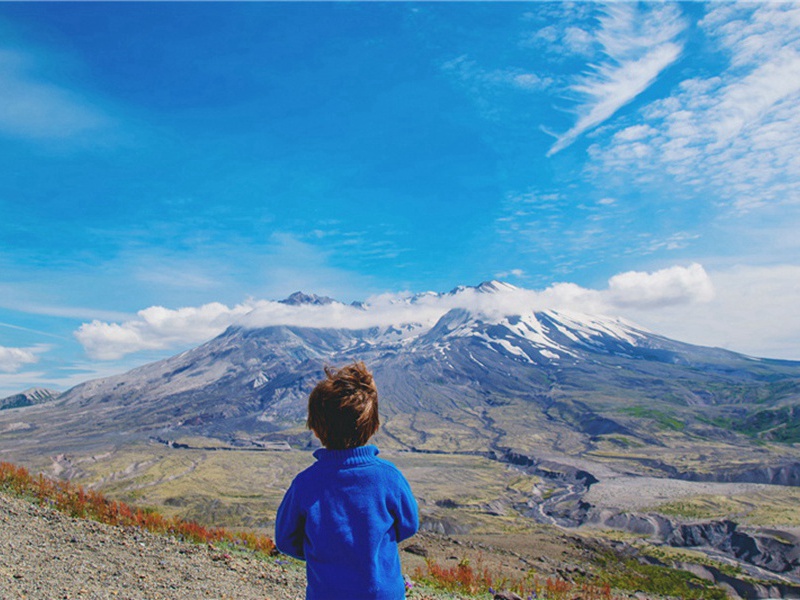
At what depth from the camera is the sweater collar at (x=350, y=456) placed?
116 inches

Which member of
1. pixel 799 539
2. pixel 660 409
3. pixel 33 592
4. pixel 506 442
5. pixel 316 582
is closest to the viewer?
pixel 316 582

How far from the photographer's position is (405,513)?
3.06m

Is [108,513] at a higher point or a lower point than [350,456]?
lower

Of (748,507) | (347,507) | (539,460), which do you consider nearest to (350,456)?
(347,507)

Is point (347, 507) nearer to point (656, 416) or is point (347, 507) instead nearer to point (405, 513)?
point (405, 513)

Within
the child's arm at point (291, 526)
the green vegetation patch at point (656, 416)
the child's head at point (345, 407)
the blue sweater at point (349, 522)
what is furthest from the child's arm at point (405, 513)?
the green vegetation patch at point (656, 416)

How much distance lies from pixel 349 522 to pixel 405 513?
0.35 metres

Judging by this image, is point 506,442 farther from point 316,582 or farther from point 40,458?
point 316,582

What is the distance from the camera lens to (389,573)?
2.94 m

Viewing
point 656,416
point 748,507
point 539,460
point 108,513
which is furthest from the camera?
point 656,416

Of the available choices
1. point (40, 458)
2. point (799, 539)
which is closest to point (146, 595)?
point (799, 539)

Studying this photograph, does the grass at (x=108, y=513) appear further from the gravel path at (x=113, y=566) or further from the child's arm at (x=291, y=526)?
the child's arm at (x=291, y=526)

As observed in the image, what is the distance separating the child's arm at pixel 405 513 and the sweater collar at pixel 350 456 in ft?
0.73

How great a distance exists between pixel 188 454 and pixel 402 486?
13560cm
